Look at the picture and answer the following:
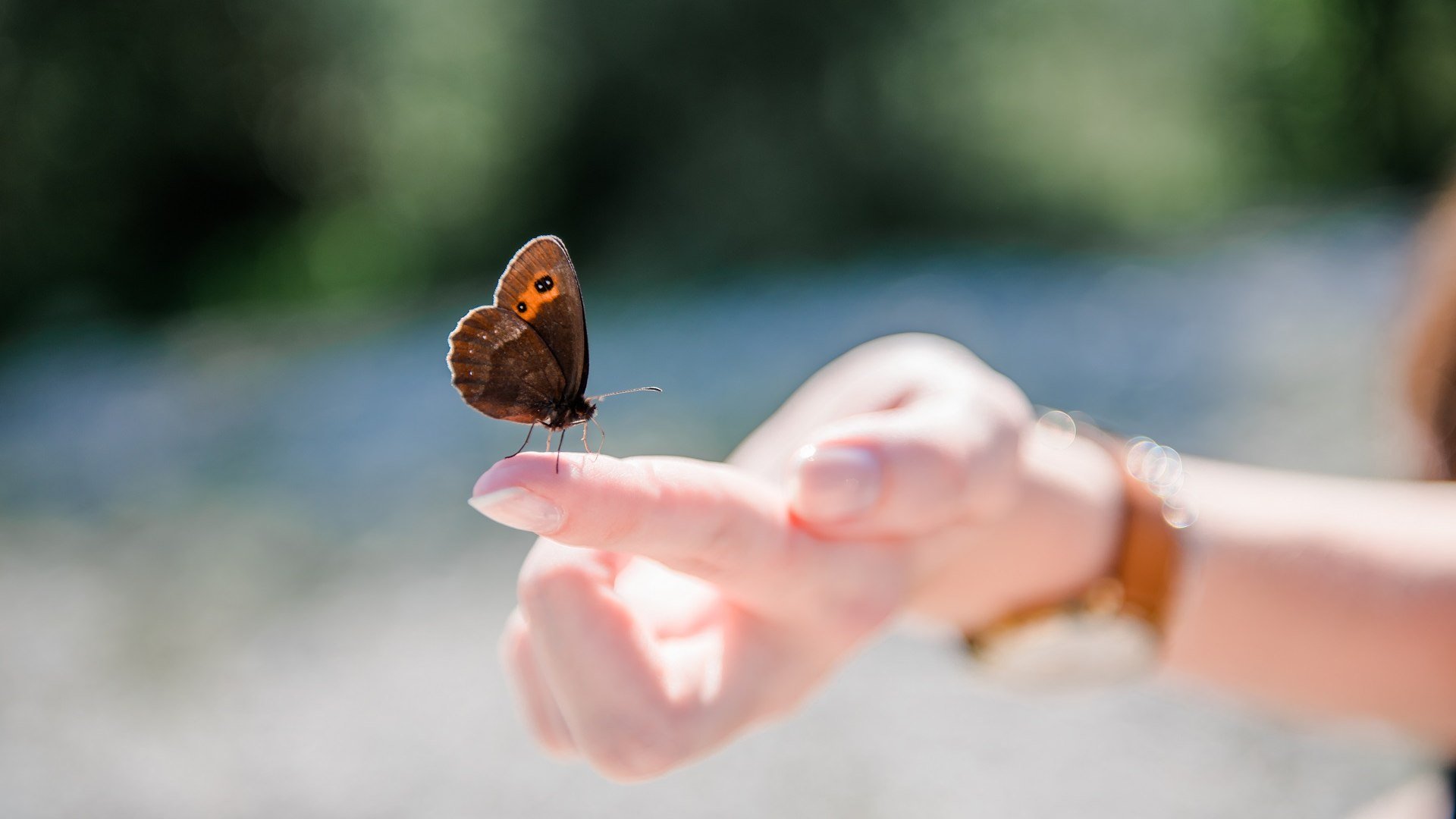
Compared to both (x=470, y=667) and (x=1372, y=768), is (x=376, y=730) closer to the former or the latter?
(x=470, y=667)

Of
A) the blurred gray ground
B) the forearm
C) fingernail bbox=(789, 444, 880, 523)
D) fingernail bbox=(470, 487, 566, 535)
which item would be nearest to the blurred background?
the blurred gray ground

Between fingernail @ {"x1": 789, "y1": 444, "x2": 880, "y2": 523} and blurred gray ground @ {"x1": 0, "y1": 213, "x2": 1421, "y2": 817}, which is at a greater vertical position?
fingernail @ {"x1": 789, "y1": 444, "x2": 880, "y2": 523}

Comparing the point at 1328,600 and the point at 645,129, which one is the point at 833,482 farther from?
the point at 645,129

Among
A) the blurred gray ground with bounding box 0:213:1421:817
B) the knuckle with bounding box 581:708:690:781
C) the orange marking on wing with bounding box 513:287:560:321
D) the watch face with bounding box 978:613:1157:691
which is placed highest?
the orange marking on wing with bounding box 513:287:560:321

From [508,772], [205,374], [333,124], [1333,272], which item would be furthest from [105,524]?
[1333,272]

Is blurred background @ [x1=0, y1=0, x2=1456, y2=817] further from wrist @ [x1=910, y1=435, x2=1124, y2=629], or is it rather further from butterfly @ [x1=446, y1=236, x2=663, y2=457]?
butterfly @ [x1=446, y1=236, x2=663, y2=457]

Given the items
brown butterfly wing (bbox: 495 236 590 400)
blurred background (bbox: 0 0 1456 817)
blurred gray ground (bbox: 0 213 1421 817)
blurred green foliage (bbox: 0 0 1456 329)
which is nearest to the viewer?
brown butterfly wing (bbox: 495 236 590 400)

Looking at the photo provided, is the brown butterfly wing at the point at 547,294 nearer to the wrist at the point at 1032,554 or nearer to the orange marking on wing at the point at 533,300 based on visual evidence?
the orange marking on wing at the point at 533,300
